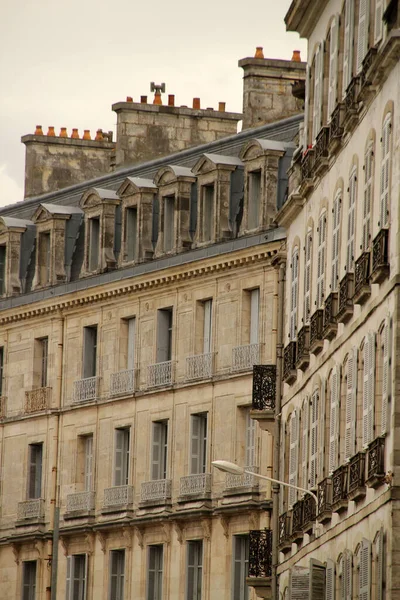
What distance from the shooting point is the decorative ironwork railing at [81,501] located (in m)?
74.0

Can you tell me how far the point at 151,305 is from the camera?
241 feet

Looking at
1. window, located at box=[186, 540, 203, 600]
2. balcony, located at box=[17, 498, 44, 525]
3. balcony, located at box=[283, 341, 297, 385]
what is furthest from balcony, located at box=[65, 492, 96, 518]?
balcony, located at box=[283, 341, 297, 385]

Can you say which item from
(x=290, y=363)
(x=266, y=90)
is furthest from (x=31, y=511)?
(x=290, y=363)

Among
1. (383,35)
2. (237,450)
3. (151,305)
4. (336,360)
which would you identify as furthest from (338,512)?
(151,305)

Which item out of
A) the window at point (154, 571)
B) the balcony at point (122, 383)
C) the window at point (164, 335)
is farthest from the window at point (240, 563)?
the balcony at point (122, 383)

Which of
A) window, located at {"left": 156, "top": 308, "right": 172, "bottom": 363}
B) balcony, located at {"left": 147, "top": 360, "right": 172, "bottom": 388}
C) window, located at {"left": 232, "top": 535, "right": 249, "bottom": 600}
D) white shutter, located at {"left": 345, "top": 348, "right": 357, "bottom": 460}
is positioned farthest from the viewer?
window, located at {"left": 156, "top": 308, "right": 172, "bottom": 363}

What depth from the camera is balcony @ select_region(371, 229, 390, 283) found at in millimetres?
43062

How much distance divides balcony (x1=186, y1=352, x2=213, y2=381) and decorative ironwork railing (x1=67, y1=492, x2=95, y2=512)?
215 inches

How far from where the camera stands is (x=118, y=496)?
7275cm

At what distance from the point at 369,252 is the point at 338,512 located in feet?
18.6

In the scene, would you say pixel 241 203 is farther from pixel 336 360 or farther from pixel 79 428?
pixel 336 360

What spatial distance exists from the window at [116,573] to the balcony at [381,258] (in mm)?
30482

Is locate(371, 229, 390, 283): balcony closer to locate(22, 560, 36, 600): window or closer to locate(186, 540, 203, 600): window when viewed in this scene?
locate(186, 540, 203, 600): window

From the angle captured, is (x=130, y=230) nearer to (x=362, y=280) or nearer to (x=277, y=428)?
(x=277, y=428)
